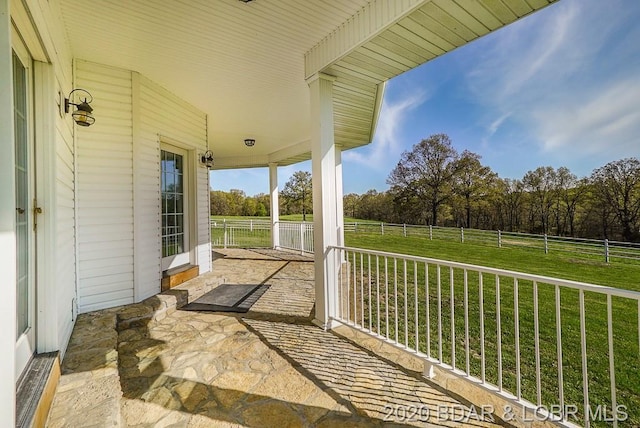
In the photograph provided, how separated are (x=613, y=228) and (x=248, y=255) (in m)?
14.9

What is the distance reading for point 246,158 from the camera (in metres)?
8.69

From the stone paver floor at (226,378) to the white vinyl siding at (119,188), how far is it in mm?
392

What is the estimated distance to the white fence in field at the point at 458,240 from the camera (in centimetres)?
793

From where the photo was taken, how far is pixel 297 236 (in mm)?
7828

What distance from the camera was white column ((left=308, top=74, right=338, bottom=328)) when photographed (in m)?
2.94

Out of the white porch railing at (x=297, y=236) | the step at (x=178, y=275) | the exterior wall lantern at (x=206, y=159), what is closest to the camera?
the step at (x=178, y=275)

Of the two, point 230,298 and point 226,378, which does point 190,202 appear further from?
point 226,378

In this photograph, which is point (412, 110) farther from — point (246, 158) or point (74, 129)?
point (74, 129)

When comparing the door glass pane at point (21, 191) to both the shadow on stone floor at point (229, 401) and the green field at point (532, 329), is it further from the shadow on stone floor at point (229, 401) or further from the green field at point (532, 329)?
the green field at point (532, 329)

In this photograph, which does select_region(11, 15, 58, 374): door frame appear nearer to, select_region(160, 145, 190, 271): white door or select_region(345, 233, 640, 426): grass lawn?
select_region(160, 145, 190, 271): white door

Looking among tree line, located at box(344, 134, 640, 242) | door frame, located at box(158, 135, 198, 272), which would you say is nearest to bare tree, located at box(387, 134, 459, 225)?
tree line, located at box(344, 134, 640, 242)

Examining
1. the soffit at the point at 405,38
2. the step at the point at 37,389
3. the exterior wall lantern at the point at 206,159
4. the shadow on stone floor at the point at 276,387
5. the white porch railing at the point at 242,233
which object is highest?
the soffit at the point at 405,38

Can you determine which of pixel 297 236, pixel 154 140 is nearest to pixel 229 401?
pixel 154 140

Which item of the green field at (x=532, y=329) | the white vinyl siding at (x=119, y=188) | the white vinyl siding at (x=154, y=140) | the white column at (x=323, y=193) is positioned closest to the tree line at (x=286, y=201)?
the green field at (x=532, y=329)
